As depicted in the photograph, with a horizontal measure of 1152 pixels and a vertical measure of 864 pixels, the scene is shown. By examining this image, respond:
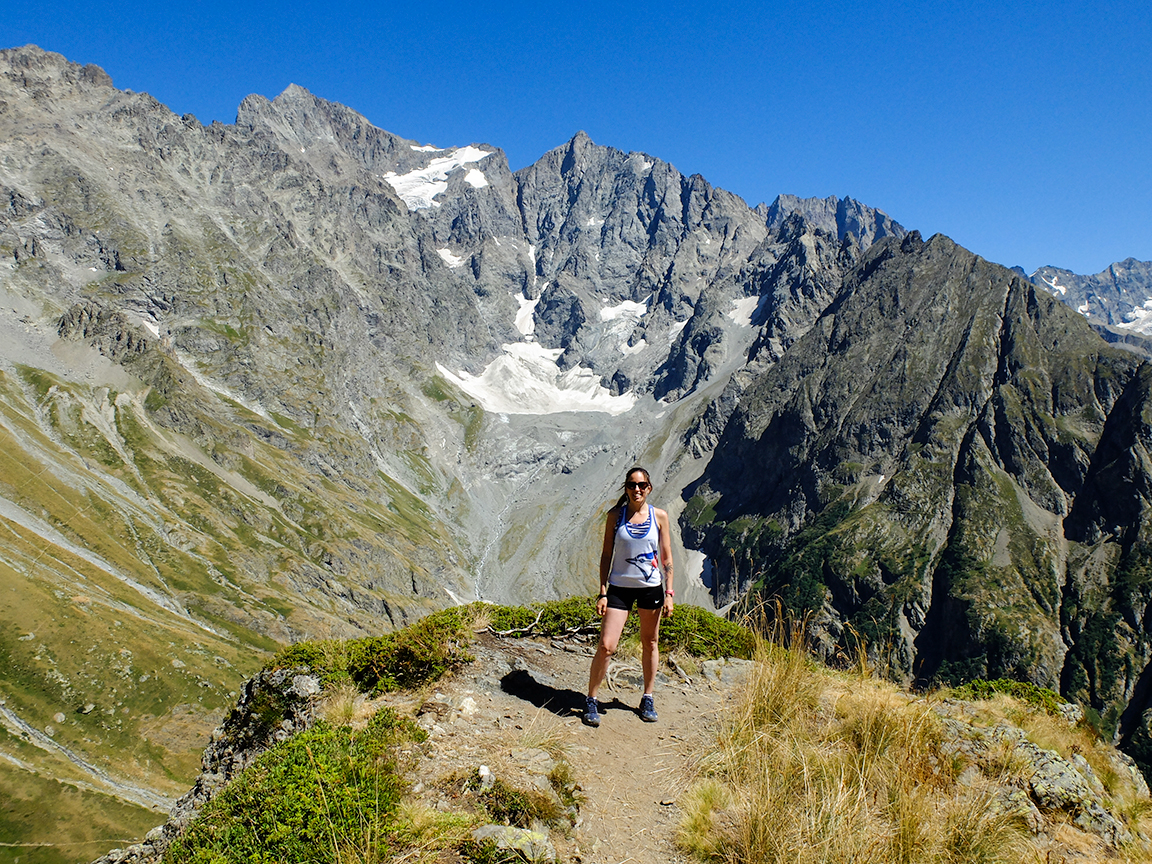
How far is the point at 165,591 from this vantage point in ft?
427

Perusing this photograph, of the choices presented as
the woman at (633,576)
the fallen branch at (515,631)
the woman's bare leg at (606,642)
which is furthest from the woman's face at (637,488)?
the fallen branch at (515,631)

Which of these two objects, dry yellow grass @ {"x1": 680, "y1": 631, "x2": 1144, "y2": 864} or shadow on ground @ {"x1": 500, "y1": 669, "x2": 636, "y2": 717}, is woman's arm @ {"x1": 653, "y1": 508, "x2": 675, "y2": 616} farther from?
shadow on ground @ {"x1": 500, "y1": 669, "x2": 636, "y2": 717}

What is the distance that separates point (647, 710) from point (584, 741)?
4.42 ft

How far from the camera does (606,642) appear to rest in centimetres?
866

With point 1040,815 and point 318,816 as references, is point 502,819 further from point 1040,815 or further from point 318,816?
point 1040,815

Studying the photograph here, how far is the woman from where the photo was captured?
875 cm

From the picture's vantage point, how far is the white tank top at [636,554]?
877cm

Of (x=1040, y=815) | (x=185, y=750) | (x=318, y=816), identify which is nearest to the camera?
(x=318, y=816)

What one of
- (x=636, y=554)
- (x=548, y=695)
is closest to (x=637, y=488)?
(x=636, y=554)

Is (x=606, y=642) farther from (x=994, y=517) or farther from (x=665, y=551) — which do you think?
(x=994, y=517)

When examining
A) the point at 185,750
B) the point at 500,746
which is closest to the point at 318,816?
the point at 500,746

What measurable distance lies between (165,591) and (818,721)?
15615 cm

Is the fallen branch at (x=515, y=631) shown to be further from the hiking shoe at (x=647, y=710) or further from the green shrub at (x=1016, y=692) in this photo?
the green shrub at (x=1016, y=692)

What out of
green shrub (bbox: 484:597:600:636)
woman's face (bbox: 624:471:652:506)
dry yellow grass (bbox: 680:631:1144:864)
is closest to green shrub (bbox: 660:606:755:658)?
green shrub (bbox: 484:597:600:636)
